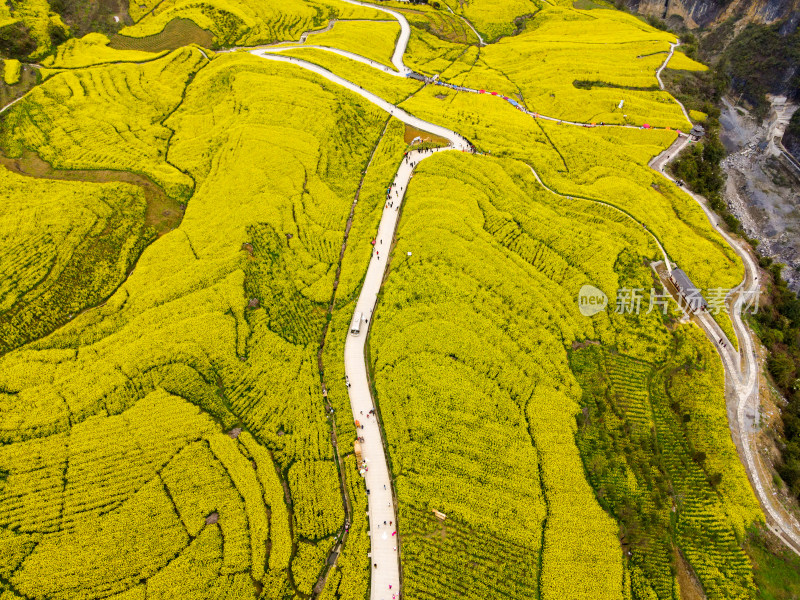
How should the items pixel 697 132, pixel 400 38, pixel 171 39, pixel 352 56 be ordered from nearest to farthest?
pixel 697 132 → pixel 171 39 → pixel 352 56 → pixel 400 38

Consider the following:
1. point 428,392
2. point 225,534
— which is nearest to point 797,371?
point 428,392

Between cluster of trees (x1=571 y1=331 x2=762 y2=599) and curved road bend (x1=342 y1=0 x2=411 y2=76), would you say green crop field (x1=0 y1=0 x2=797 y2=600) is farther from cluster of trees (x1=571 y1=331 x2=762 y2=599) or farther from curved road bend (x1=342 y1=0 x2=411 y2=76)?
curved road bend (x1=342 y1=0 x2=411 y2=76)

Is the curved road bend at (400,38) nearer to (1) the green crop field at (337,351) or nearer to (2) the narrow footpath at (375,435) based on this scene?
(1) the green crop field at (337,351)

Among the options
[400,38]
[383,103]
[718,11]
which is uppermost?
[718,11]

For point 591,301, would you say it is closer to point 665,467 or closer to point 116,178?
point 665,467

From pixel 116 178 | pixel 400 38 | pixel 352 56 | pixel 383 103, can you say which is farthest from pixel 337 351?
pixel 400 38

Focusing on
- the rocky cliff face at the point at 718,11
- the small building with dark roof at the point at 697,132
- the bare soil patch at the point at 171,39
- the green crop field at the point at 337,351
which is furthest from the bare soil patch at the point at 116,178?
the rocky cliff face at the point at 718,11
